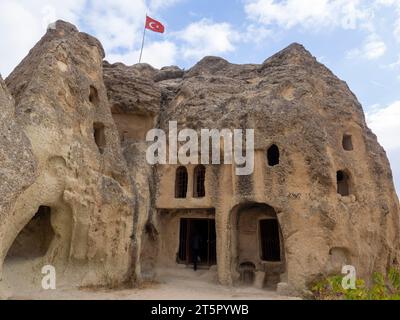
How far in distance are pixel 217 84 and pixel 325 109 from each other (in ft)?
16.1

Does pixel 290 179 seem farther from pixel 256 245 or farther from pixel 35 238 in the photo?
pixel 35 238

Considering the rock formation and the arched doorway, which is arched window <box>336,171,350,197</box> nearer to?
the rock formation

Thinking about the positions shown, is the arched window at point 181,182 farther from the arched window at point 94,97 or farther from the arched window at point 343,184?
the arched window at point 343,184

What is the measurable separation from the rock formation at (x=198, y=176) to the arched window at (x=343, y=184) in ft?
0.43

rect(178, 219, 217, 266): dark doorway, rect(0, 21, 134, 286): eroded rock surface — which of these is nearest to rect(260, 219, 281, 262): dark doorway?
rect(178, 219, 217, 266): dark doorway

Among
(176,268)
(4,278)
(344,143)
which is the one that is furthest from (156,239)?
(344,143)

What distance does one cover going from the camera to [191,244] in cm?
1448

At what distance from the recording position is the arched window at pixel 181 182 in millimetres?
14305

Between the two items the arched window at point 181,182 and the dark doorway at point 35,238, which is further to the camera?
the arched window at point 181,182

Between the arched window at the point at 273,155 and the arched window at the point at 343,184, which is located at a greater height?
the arched window at the point at 273,155

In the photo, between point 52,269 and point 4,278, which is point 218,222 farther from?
point 4,278

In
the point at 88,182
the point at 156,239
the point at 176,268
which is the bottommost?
the point at 176,268

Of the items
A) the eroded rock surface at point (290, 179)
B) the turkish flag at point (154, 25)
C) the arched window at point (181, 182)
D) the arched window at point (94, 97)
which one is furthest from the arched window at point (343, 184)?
the turkish flag at point (154, 25)

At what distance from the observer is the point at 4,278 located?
28.5 ft
